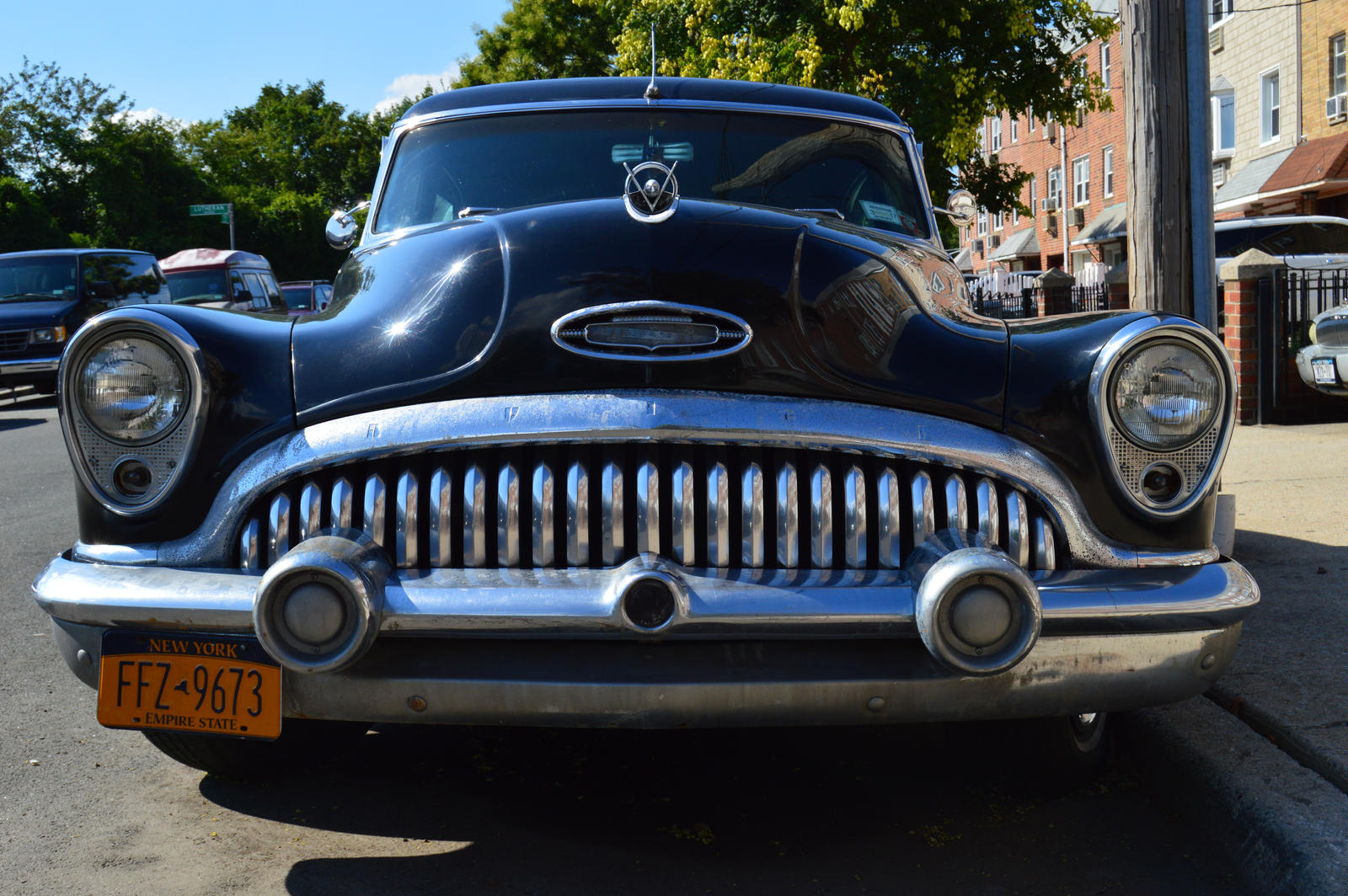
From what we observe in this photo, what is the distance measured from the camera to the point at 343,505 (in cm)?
227

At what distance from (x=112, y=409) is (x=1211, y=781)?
8.17ft

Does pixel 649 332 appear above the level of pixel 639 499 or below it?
above

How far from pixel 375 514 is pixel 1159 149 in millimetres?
3915

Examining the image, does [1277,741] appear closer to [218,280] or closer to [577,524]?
[577,524]

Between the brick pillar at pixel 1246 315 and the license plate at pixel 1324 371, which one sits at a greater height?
the brick pillar at pixel 1246 315

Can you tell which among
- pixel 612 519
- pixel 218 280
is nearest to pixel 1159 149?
pixel 612 519

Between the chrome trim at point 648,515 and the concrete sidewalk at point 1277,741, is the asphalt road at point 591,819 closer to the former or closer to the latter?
the concrete sidewalk at point 1277,741

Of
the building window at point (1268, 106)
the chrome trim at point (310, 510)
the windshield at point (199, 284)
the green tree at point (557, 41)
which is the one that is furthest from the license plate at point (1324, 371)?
the green tree at point (557, 41)

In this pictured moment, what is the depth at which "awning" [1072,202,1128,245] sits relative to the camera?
3256 centimetres

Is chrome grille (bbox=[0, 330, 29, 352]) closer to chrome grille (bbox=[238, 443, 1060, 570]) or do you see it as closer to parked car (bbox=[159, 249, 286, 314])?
parked car (bbox=[159, 249, 286, 314])

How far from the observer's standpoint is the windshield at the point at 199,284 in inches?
814

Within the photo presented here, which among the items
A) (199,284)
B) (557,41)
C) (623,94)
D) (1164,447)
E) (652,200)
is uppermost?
(557,41)

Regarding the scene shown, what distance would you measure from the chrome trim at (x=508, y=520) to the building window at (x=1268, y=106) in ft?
94.1

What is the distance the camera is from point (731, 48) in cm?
1855
